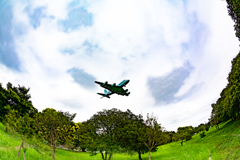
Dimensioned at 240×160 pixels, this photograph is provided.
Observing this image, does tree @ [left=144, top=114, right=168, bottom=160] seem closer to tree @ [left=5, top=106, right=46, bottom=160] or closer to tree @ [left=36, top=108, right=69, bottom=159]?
tree @ [left=36, top=108, right=69, bottom=159]

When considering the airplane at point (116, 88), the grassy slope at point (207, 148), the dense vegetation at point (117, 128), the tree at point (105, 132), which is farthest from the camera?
the tree at point (105, 132)

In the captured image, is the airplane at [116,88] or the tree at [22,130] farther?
the airplane at [116,88]

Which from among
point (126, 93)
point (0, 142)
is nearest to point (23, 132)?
point (0, 142)

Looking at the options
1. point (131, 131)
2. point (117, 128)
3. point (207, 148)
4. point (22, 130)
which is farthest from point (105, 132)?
point (207, 148)

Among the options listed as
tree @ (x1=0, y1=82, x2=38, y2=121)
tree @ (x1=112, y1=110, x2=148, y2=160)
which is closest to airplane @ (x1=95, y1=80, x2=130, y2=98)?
Result: tree @ (x1=112, y1=110, x2=148, y2=160)

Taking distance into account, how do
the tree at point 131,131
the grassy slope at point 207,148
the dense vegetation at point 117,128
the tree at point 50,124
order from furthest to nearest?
the tree at point 131,131 → the tree at point 50,124 → the dense vegetation at point 117,128 → the grassy slope at point 207,148

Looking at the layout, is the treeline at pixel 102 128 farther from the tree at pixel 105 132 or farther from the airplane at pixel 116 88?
the airplane at pixel 116 88

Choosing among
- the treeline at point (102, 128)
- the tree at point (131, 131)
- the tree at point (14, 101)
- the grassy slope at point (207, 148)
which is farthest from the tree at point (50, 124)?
the tree at point (131, 131)

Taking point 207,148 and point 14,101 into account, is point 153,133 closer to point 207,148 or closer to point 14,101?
point 207,148

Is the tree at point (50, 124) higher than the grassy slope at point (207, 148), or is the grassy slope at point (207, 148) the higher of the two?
the tree at point (50, 124)

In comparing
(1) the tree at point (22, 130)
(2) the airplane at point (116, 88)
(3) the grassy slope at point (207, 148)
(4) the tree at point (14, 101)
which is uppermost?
(4) the tree at point (14, 101)

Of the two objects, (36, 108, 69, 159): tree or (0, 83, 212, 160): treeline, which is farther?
(36, 108, 69, 159): tree

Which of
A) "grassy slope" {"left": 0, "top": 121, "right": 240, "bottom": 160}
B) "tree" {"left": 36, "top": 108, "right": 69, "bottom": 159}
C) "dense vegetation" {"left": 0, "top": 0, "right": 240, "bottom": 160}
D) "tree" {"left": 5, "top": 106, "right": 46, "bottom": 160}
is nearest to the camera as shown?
"tree" {"left": 5, "top": 106, "right": 46, "bottom": 160}

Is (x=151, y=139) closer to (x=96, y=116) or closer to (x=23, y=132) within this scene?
(x=96, y=116)
